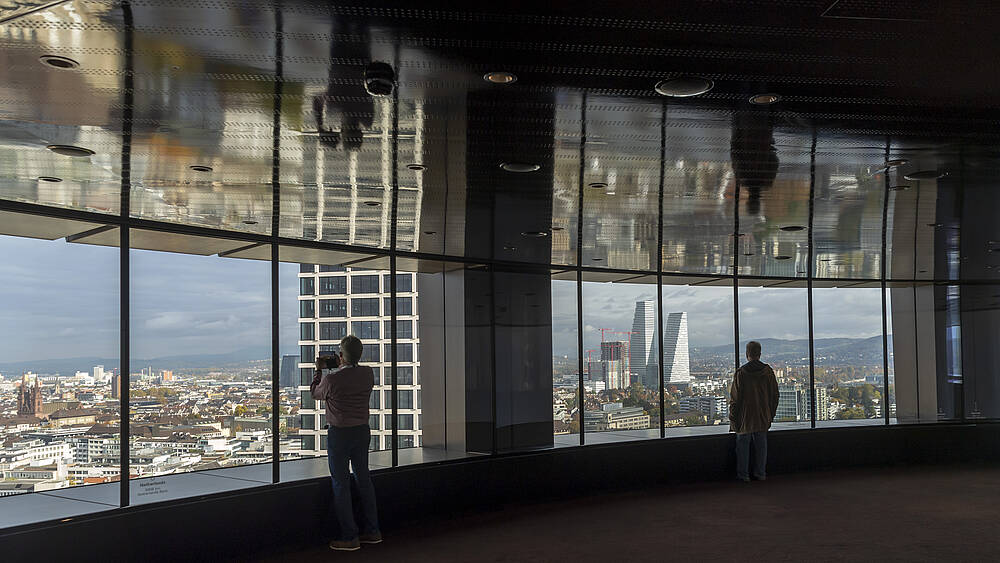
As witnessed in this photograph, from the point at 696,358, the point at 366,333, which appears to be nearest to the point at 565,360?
the point at 696,358

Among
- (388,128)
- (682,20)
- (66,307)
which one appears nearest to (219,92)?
(388,128)

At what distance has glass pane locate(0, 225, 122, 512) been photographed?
5785mm

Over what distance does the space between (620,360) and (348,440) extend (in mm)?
4720

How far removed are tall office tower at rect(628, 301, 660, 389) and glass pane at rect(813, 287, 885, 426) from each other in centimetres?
265

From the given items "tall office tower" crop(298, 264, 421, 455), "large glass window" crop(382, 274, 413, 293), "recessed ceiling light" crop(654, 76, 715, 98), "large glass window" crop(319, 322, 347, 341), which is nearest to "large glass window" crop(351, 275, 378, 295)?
"tall office tower" crop(298, 264, 421, 455)

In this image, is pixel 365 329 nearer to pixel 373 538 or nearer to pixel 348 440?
pixel 348 440

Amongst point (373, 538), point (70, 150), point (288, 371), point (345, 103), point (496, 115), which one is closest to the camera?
point (345, 103)

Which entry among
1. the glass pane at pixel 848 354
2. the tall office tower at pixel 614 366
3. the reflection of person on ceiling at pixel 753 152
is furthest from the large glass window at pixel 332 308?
the glass pane at pixel 848 354

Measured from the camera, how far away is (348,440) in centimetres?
643

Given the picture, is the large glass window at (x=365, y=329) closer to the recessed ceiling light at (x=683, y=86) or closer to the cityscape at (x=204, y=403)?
the cityscape at (x=204, y=403)

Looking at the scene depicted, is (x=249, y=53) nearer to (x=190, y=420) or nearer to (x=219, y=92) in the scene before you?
(x=219, y=92)

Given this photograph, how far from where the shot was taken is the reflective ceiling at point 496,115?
10.1ft

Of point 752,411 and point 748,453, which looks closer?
point 752,411

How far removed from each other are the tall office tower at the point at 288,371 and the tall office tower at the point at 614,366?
164 inches
